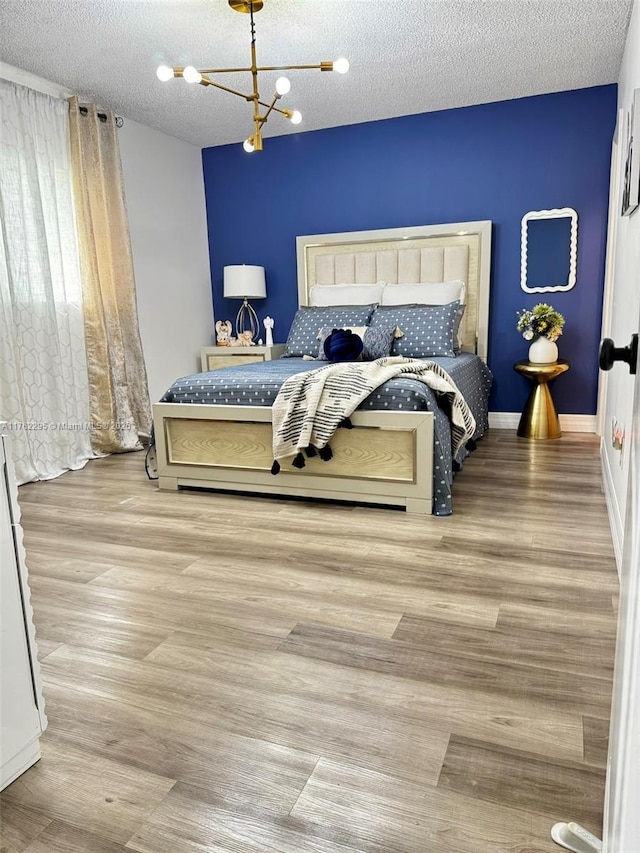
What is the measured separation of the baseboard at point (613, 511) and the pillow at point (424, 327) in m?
1.25

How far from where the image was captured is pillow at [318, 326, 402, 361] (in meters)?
3.79

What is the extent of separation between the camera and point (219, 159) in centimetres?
539

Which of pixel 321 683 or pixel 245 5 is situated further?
pixel 245 5

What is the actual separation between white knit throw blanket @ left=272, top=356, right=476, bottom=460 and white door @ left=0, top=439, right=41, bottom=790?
1757 mm

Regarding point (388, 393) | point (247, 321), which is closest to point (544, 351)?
point (388, 393)

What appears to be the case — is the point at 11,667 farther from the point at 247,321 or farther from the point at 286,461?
the point at 247,321

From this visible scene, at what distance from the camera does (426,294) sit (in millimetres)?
4418

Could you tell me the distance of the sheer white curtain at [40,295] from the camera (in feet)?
11.8

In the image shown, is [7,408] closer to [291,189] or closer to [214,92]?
[214,92]

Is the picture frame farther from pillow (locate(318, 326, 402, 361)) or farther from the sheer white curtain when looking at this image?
the sheer white curtain

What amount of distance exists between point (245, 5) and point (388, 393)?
2007 mm

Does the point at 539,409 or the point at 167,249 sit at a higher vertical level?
the point at 167,249

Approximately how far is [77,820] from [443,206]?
15.0ft

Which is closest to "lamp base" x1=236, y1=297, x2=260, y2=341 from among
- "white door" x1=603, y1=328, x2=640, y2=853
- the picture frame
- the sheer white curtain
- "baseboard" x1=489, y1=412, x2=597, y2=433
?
the sheer white curtain
